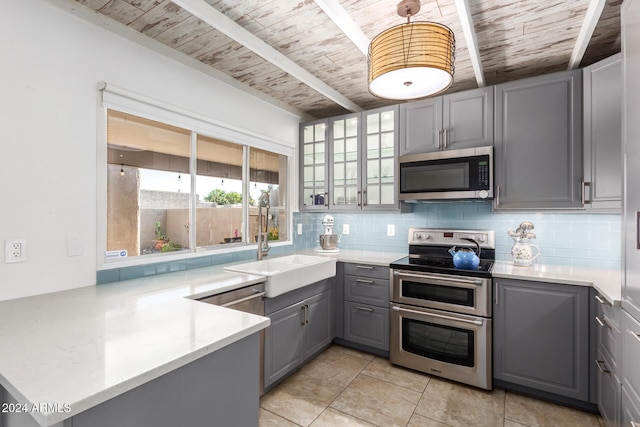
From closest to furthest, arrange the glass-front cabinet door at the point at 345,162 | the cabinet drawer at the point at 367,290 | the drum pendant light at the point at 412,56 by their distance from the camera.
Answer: the drum pendant light at the point at 412,56 < the cabinet drawer at the point at 367,290 < the glass-front cabinet door at the point at 345,162

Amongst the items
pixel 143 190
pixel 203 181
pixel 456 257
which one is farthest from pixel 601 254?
pixel 143 190

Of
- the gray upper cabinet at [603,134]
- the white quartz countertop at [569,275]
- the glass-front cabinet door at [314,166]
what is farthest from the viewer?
the glass-front cabinet door at [314,166]

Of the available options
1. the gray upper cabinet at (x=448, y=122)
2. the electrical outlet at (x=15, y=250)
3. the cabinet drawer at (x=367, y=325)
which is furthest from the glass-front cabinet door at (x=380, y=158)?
the electrical outlet at (x=15, y=250)

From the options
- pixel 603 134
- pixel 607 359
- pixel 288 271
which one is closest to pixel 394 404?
pixel 288 271

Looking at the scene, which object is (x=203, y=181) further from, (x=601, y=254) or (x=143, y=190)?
(x=601, y=254)

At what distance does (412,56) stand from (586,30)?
1292 mm

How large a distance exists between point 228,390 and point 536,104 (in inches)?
108

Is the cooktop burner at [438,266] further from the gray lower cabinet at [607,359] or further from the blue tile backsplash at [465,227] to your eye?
the gray lower cabinet at [607,359]

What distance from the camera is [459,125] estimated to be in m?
2.67

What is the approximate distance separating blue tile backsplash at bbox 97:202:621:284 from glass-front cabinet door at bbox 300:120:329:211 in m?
0.27

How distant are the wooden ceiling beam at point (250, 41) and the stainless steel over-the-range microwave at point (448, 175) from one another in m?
1.02

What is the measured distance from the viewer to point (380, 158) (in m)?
3.06

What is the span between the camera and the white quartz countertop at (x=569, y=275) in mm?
1884

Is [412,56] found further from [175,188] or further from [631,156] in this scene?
[175,188]
